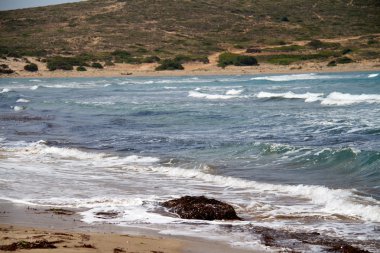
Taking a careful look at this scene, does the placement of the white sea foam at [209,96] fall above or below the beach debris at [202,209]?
below

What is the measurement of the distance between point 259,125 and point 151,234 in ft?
45.8

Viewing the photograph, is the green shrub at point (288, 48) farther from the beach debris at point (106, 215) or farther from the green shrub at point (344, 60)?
the beach debris at point (106, 215)

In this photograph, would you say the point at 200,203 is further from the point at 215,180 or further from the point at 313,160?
the point at 313,160

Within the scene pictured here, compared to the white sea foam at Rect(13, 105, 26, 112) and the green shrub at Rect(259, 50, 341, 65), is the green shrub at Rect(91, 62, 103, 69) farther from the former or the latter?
the white sea foam at Rect(13, 105, 26, 112)

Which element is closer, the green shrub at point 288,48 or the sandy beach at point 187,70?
the sandy beach at point 187,70

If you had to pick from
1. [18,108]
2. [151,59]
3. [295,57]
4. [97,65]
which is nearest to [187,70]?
[151,59]

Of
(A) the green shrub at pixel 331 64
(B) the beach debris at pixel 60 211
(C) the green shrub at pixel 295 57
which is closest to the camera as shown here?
(B) the beach debris at pixel 60 211

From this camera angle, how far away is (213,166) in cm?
1464

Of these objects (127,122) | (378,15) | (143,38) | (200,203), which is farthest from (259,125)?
(378,15)

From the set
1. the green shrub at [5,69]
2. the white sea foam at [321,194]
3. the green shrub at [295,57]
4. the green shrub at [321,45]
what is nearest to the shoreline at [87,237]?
the white sea foam at [321,194]

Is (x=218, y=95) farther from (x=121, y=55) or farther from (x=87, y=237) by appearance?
(x=121, y=55)

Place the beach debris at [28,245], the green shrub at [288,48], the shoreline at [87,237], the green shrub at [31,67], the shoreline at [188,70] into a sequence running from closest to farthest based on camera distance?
the beach debris at [28,245], the shoreline at [87,237], the shoreline at [188,70], the green shrub at [31,67], the green shrub at [288,48]

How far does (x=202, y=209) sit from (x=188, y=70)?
2365 inches

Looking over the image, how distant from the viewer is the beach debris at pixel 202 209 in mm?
9461
